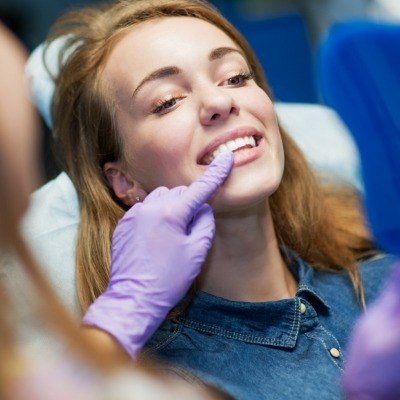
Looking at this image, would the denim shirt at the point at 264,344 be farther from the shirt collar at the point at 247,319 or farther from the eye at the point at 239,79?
the eye at the point at 239,79

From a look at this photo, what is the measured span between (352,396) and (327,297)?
583 millimetres

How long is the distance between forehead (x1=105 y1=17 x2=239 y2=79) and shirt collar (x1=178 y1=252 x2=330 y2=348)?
426mm

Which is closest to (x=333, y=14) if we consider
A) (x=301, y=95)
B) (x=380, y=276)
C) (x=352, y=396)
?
(x=301, y=95)

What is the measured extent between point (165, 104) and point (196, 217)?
21 cm

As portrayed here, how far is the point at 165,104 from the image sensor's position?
134 cm

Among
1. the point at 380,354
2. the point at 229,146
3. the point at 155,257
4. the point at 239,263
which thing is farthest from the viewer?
the point at 239,263

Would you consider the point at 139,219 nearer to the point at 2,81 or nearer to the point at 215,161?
the point at 215,161

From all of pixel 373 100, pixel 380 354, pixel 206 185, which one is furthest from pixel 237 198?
pixel 380 354

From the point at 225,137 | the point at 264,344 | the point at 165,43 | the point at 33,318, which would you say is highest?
the point at 33,318

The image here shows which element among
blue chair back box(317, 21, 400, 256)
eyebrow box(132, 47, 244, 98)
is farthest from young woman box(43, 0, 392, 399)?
blue chair back box(317, 21, 400, 256)

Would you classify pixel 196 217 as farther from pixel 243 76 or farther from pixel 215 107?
pixel 243 76

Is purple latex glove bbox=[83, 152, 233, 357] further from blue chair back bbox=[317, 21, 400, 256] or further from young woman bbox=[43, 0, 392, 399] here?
blue chair back bbox=[317, 21, 400, 256]

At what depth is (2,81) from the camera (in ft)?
2.41

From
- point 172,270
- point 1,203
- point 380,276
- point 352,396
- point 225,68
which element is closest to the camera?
point 1,203
